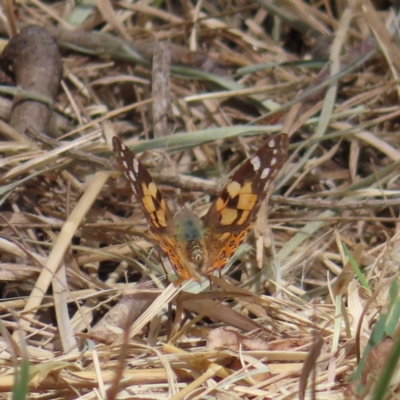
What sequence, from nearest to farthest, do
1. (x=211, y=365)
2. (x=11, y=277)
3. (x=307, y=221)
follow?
(x=211, y=365) < (x=11, y=277) < (x=307, y=221)

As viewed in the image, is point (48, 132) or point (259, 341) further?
point (48, 132)

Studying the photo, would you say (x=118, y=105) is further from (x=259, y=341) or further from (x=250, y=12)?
(x=259, y=341)

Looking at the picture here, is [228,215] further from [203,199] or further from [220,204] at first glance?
[203,199]

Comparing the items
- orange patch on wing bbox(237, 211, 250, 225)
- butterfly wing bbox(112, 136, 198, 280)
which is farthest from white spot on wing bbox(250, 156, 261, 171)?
butterfly wing bbox(112, 136, 198, 280)

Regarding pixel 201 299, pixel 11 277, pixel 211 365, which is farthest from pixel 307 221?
pixel 11 277

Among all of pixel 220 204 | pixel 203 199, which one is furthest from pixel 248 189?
pixel 203 199

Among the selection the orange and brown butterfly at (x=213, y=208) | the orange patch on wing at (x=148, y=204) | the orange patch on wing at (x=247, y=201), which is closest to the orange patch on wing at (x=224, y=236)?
the orange and brown butterfly at (x=213, y=208)

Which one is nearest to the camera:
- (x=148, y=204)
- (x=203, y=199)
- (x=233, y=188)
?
(x=148, y=204)

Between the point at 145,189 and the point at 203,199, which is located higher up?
the point at 145,189
